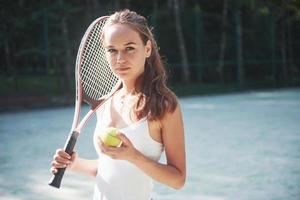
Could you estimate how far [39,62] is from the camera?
1454 cm

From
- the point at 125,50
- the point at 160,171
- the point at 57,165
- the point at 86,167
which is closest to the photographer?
the point at 160,171

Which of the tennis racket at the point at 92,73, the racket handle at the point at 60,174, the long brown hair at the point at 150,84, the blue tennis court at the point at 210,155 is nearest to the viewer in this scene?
the long brown hair at the point at 150,84

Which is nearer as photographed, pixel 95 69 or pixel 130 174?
pixel 130 174

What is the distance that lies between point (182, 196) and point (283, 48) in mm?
15980

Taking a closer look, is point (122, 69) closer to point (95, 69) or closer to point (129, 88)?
point (129, 88)

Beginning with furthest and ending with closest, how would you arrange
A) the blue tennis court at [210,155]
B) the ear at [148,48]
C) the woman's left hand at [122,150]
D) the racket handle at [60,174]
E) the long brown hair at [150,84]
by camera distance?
the blue tennis court at [210,155] → the racket handle at [60,174] → the ear at [148,48] → the long brown hair at [150,84] → the woman's left hand at [122,150]

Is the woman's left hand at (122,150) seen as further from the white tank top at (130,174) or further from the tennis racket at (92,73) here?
the tennis racket at (92,73)

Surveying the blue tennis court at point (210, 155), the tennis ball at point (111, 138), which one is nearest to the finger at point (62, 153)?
the tennis ball at point (111, 138)

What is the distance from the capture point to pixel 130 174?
6.01ft

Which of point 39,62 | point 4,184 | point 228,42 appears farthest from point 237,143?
point 228,42

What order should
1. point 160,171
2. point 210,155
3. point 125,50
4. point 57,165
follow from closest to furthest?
point 160,171 < point 125,50 < point 57,165 < point 210,155

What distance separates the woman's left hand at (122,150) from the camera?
1613 mm

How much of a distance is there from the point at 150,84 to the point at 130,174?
31 centimetres

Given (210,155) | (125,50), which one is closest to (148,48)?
(125,50)
